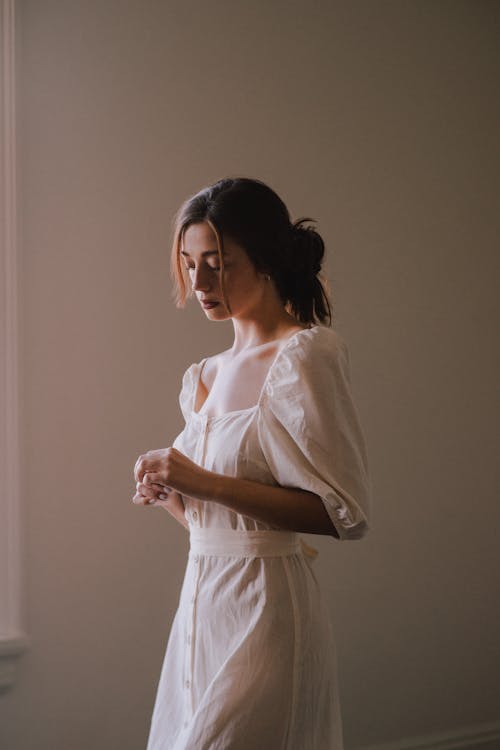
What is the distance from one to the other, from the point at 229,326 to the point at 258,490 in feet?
3.71

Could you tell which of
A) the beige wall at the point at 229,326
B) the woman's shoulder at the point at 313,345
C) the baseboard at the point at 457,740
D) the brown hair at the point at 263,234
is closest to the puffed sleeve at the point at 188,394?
the brown hair at the point at 263,234

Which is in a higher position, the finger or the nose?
the nose

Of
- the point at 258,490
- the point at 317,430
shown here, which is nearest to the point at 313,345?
the point at 317,430

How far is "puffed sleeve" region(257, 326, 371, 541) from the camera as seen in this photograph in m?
1.40

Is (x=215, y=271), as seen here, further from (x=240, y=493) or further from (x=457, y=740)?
(x=457, y=740)

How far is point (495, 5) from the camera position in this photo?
3.03 m

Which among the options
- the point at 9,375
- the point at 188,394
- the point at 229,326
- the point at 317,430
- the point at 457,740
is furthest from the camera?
the point at 457,740

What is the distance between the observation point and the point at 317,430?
140 centimetres

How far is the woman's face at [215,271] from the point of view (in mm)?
1521

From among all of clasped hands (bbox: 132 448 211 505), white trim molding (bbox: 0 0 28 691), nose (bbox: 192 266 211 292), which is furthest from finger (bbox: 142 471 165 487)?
white trim molding (bbox: 0 0 28 691)

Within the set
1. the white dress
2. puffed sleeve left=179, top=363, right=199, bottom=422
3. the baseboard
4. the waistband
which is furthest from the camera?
the baseboard

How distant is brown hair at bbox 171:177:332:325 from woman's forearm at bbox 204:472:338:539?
0.34 metres

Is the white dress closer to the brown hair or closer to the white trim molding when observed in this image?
the brown hair

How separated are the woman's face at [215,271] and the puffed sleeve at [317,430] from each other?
0.47ft
